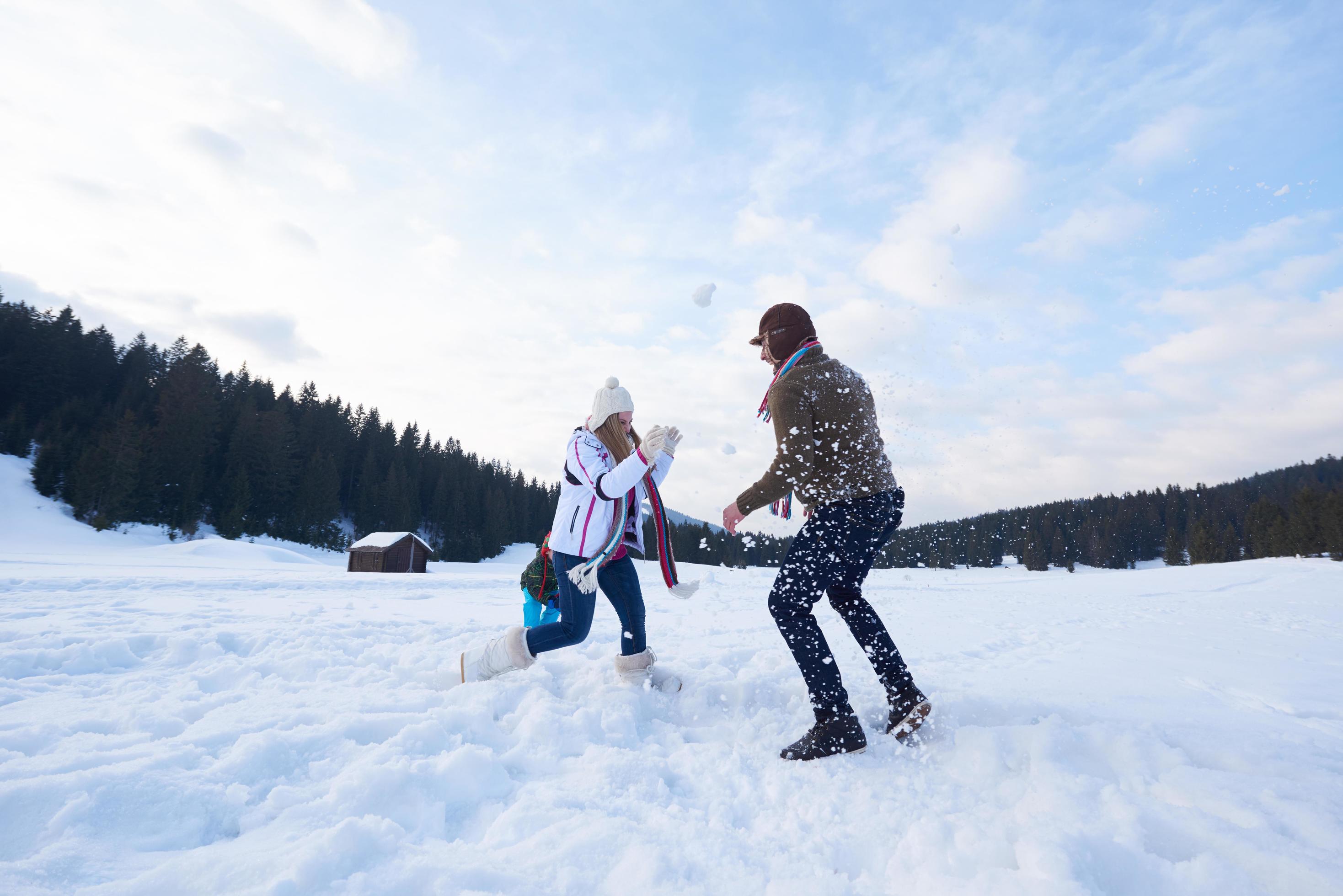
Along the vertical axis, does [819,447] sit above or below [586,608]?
above

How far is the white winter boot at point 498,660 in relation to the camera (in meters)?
3.48

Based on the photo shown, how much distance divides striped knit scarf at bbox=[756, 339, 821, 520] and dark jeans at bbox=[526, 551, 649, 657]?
A: 1175 millimetres

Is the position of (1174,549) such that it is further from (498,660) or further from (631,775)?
(631,775)

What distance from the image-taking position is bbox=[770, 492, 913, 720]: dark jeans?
272cm

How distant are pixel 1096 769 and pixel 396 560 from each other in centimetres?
3278

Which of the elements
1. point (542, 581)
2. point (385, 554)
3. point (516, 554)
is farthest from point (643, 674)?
point (516, 554)

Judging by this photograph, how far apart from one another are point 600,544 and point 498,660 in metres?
0.91

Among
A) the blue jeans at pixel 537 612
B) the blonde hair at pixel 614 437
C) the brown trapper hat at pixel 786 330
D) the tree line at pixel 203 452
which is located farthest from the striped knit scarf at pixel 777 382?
the tree line at pixel 203 452

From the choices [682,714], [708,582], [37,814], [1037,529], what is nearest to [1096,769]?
[682,714]

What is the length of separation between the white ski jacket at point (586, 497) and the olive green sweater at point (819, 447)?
0.81 metres

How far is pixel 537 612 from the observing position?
13.5ft

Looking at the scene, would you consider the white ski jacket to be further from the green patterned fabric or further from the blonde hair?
the green patterned fabric

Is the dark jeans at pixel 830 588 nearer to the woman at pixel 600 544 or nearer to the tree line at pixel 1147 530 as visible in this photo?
the woman at pixel 600 544

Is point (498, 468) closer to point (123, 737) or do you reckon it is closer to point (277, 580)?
point (277, 580)
